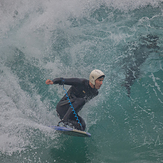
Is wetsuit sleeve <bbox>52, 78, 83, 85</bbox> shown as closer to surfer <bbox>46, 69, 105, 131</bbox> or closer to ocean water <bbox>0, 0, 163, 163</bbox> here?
surfer <bbox>46, 69, 105, 131</bbox>

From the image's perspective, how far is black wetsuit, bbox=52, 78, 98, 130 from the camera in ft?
14.5

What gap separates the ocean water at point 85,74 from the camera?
4418mm

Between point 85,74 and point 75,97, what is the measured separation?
2.04 m

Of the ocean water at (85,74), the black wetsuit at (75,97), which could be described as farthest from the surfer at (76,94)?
the ocean water at (85,74)

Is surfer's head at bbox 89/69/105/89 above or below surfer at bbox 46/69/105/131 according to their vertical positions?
above

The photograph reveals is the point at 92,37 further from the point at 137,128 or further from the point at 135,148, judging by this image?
the point at 135,148

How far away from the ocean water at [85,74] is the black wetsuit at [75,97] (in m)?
0.52

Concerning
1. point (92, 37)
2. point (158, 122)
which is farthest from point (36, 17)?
point (158, 122)

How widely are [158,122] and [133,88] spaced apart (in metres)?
1.30

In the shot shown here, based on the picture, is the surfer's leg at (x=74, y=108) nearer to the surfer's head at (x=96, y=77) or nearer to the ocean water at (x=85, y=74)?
the surfer's head at (x=96, y=77)

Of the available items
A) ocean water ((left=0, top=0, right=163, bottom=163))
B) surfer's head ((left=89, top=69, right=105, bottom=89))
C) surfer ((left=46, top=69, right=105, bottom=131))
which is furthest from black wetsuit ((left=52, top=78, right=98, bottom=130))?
ocean water ((left=0, top=0, right=163, bottom=163))

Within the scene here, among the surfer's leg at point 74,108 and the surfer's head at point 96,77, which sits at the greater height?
the surfer's head at point 96,77

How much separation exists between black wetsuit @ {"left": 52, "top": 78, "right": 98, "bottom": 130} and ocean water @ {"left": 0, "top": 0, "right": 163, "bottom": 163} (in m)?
0.52

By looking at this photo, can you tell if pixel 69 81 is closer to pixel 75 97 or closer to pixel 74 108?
pixel 75 97
